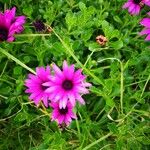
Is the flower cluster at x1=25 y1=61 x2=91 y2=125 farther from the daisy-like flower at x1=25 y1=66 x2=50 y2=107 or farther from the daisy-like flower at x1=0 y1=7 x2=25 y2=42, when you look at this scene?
the daisy-like flower at x1=0 y1=7 x2=25 y2=42

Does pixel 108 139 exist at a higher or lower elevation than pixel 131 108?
lower

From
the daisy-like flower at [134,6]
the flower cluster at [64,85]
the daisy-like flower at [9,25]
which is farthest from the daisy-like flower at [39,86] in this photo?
the daisy-like flower at [134,6]

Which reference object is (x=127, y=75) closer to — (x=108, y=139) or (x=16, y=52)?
(x=108, y=139)

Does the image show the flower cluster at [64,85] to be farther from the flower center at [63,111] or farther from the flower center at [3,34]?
the flower center at [3,34]

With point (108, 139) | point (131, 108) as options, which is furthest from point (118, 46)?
point (108, 139)

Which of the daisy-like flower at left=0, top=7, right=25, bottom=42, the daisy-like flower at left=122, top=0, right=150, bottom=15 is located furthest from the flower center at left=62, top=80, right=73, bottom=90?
the daisy-like flower at left=122, top=0, right=150, bottom=15

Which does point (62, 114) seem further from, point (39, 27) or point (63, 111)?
point (39, 27)

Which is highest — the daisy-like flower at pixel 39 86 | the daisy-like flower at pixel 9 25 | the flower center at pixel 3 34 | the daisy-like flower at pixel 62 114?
the daisy-like flower at pixel 9 25
